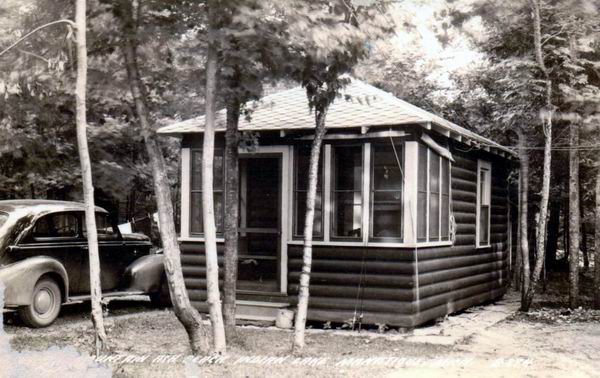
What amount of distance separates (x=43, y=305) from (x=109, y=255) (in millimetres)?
2258

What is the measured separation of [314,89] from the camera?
28.1 feet

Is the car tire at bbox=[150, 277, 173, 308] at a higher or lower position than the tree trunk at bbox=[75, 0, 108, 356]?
lower

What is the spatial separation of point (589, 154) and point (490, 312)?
5652mm

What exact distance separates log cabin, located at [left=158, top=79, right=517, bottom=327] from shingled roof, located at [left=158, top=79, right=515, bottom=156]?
0.02 meters

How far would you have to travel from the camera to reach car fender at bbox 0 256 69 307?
989 centimetres

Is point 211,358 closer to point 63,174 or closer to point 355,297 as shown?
point 355,297

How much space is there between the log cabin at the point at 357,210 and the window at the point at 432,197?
0.06 feet

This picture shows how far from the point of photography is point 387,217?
1129 centimetres

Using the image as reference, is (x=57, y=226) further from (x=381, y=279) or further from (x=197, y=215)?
(x=381, y=279)

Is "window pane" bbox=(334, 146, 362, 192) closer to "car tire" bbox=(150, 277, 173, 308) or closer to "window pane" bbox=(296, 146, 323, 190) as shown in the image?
"window pane" bbox=(296, 146, 323, 190)

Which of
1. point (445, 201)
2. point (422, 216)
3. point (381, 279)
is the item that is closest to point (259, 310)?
point (381, 279)

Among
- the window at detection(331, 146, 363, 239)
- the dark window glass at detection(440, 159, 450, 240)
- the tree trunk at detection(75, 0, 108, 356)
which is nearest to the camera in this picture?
the tree trunk at detection(75, 0, 108, 356)

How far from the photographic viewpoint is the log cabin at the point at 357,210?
10578 mm

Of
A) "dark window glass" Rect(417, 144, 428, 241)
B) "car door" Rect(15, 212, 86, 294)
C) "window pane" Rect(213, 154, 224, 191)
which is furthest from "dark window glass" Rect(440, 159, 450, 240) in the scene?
"car door" Rect(15, 212, 86, 294)
